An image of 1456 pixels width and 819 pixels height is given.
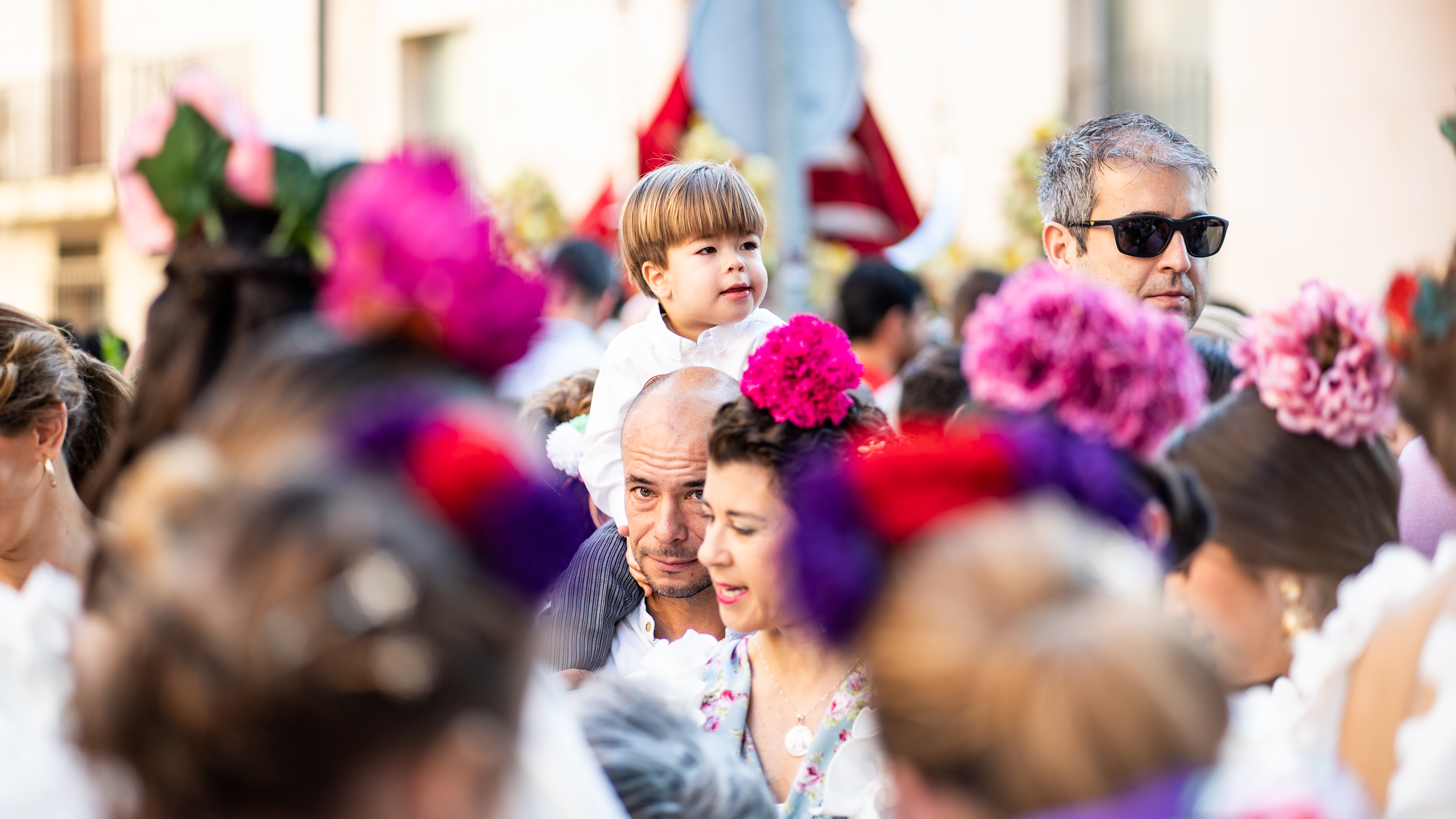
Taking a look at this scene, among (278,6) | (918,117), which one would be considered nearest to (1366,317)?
(918,117)

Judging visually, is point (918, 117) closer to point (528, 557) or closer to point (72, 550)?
point (72, 550)

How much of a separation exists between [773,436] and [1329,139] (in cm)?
707

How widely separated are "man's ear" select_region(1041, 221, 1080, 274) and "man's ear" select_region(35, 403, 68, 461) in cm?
223

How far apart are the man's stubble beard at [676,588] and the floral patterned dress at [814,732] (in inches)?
12.7

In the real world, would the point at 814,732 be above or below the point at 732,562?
below

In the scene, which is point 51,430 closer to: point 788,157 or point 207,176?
point 207,176

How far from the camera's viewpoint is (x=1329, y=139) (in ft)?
28.0

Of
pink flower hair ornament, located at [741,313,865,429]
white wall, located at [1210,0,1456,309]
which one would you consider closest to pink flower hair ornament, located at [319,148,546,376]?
pink flower hair ornament, located at [741,313,865,429]

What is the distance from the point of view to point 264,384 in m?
1.53

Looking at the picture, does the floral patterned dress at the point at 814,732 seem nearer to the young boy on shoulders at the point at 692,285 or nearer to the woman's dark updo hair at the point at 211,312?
the young boy on shoulders at the point at 692,285

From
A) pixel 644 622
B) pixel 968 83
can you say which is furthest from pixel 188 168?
pixel 968 83

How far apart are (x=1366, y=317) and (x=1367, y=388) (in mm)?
106

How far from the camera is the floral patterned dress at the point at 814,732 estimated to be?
2.52 meters

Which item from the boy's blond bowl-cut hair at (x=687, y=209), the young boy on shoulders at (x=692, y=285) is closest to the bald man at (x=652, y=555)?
the young boy on shoulders at (x=692, y=285)
